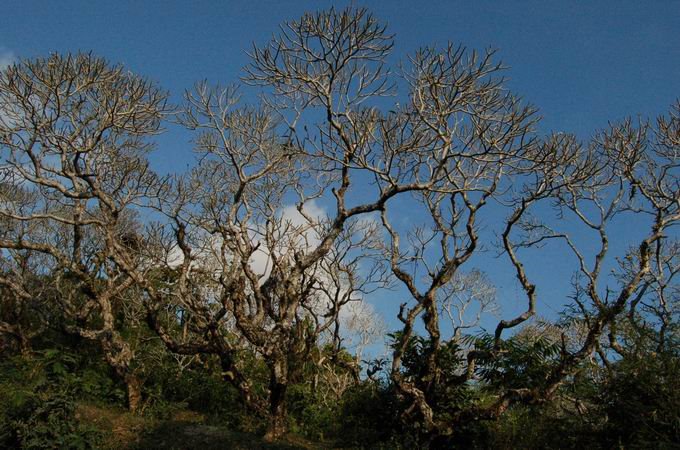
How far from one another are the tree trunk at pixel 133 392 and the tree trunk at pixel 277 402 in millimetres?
3471

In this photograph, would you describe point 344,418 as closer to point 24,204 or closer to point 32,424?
point 32,424

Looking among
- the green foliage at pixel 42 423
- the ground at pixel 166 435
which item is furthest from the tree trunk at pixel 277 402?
the green foliage at pixel 42 423

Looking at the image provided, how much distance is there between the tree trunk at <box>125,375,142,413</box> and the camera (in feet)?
40.3

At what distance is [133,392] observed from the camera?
1240cm

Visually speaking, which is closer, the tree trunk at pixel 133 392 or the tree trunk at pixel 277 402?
the tree trunk at pixel 277 402

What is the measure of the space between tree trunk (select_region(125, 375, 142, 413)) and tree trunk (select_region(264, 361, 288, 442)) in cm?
347

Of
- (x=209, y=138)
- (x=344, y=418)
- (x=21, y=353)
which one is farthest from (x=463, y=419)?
(x=21, y=353)

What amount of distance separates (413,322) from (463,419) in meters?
2.10

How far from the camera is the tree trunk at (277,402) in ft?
35.4

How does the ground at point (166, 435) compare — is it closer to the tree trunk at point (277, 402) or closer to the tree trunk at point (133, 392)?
the tree trunk at point (277, 402)

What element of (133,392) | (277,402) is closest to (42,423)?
(133,392)

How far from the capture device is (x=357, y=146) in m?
11.2

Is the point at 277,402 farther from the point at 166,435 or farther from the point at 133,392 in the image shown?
the point at 133,392

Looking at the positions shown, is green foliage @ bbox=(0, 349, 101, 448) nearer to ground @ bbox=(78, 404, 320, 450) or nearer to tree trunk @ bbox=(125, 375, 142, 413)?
ground @ bbox=(78, 404, 320, 450)
